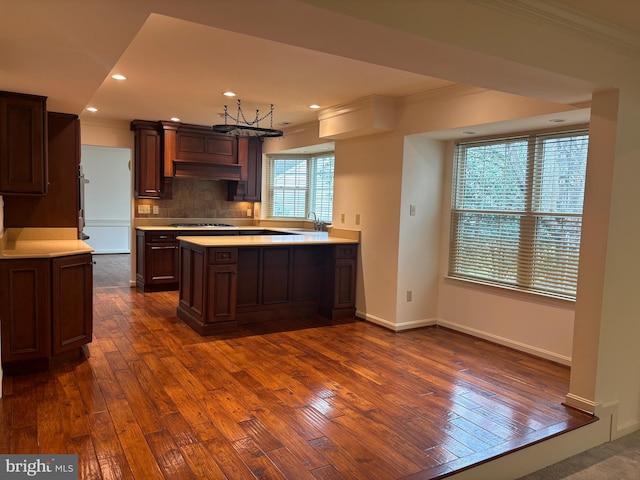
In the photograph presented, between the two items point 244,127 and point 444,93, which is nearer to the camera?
point 444,93

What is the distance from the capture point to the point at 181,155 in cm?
671

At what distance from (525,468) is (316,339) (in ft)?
7.44

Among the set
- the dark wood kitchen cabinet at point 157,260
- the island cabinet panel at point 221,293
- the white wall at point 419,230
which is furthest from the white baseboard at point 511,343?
the dark wood kitchen cabinet at point 157,260

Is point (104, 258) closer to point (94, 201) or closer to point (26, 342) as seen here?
point (94, 201)

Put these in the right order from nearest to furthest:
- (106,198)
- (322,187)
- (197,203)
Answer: (322,187), (197,203), (106,198)

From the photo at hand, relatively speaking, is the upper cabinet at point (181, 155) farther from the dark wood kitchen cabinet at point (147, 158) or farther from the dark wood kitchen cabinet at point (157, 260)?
the dark wood kitchen cabinet at point (157, 260)

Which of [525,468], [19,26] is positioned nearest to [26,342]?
[19,26]

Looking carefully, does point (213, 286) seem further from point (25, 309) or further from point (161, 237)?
point (161, 237)

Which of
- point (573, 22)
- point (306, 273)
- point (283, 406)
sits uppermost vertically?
point (573, 22)

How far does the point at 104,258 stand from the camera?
9.87 metres

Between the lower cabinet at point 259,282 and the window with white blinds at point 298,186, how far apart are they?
1846 mm

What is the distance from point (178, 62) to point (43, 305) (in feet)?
6.70

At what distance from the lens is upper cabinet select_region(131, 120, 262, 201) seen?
6.54 meters

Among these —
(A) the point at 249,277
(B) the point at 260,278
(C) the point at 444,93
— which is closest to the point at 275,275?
(B) the point at 260,278
